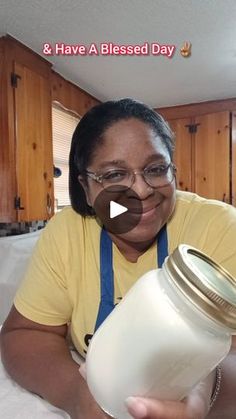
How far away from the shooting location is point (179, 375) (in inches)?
10.4

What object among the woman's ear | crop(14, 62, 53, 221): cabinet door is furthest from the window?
the woman's ear

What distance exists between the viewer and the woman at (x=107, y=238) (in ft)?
1.77

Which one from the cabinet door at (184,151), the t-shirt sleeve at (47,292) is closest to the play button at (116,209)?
the t-shirt sleeve at (47,292)

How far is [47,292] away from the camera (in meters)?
0.57

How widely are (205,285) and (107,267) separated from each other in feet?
1.18

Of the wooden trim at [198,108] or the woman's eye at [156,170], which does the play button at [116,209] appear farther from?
the wooden trim at [198,108]

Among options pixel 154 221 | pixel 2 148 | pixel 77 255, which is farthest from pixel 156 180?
pixel 2 148

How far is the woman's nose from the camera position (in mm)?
551

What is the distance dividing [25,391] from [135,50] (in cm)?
172

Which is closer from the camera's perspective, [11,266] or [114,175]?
[114,175]

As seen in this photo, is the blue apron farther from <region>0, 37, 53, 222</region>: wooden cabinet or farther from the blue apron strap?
<region>0, 37, 53, 222</region>: wooden cabinet

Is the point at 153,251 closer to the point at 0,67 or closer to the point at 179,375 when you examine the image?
the point at 179,375

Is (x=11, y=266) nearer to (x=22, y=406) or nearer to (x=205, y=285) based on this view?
(x=22, y=406)

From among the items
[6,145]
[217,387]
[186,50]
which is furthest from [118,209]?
[186,50]
